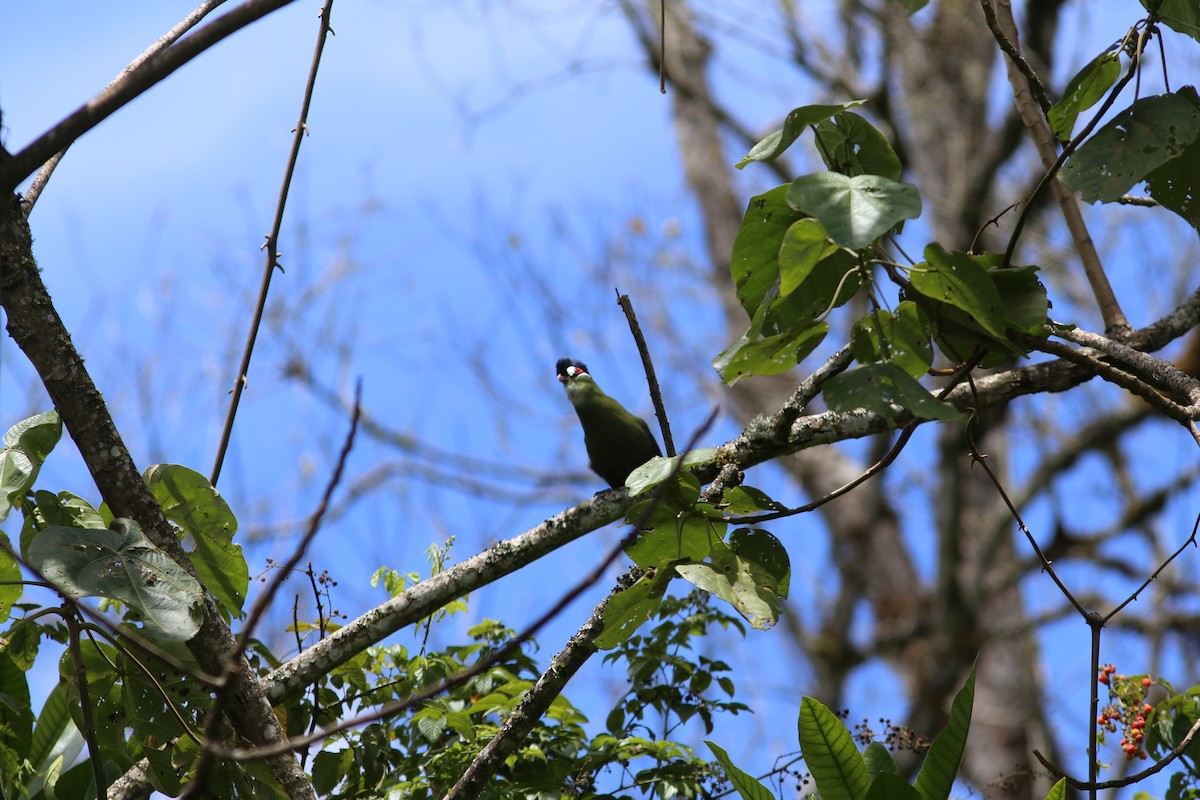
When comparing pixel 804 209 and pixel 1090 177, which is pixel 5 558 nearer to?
pixel 804 209

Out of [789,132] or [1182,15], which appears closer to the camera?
[789,132]

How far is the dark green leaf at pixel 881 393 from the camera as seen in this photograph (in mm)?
1409

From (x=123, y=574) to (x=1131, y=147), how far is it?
1.67 metres

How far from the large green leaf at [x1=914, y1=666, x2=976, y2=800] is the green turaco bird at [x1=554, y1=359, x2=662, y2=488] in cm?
282

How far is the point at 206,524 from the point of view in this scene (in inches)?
80.1

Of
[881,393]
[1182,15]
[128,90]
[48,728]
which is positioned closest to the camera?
[128,90]

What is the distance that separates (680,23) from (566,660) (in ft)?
38.7

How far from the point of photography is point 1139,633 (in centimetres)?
891

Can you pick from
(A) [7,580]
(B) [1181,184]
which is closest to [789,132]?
(B) [1181,184]

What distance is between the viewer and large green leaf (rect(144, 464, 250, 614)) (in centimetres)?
200

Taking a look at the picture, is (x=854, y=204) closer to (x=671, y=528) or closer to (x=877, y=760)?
(x=671, y=528)

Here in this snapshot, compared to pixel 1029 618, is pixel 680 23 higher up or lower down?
higher up

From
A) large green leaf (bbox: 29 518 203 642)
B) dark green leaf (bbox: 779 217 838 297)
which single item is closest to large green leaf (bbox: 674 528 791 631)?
dark green leaf (bbox: 779 217 838 297)

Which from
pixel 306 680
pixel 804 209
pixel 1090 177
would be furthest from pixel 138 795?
pixel 1090 177
